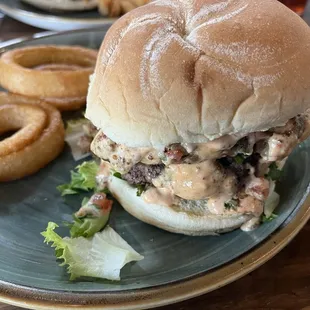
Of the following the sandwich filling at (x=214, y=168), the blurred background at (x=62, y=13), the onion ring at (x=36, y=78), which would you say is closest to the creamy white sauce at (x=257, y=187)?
the sandwich filling at (x=214, y=168)

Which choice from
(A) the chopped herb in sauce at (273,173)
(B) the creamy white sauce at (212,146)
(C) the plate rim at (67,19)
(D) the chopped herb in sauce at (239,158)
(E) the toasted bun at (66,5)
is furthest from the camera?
(E) the toasted bun at (66,5)

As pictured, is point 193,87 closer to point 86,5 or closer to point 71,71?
point 71,71

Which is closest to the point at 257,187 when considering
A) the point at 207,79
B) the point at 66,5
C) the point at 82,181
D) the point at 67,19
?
the point at 207,79

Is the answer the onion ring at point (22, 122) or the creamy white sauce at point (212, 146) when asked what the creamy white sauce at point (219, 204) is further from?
the onion ring at point (22, 122)

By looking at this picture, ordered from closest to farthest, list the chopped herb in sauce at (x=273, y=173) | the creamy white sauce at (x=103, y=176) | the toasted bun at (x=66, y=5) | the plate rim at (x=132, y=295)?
1. the plate rim at (x=132, y=295)
2. the chopped herb in sauce at (x=273, y=173)
3. the creamy white sauce at (x=103, y=176)
4. the toasted bun at (x=66, y=5)

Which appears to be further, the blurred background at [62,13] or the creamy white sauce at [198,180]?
the blurred background at [62,13]

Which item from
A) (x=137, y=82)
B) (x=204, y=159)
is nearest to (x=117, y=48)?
(x=137, y=82)

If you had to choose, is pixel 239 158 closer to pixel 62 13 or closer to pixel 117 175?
pixel 117 175
